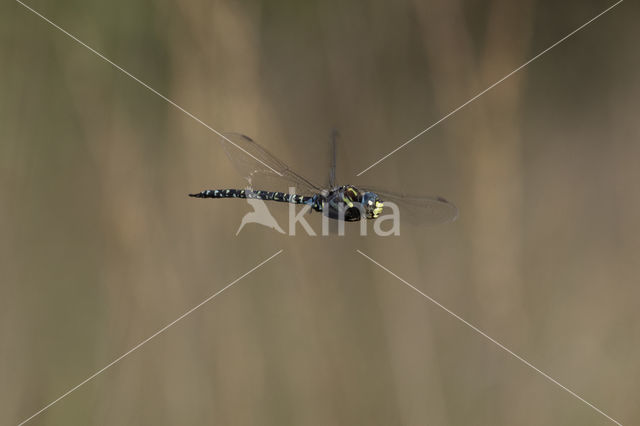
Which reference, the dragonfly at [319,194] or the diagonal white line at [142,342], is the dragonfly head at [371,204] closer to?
the dragonfly at [319,194]

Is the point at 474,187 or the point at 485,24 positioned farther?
the point at 485,24

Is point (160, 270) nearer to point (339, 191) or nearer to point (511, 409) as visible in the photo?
point (339, 191)

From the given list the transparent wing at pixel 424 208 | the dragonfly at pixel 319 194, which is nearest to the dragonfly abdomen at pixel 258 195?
the dragonfly at pixel 319 194

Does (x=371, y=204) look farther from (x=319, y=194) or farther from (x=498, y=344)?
(x=498, y=344)

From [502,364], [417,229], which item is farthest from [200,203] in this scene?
[502,364]

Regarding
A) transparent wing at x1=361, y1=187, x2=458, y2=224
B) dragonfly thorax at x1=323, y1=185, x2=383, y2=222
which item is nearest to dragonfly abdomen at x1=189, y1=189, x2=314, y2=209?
dragonfly thorax at x1=323, y1=185, x2=383, y2=222

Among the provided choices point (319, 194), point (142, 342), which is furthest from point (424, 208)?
point (142, 342)

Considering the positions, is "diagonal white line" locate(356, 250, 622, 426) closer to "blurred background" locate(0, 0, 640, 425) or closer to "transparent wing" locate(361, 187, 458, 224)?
"blurred background" locate(0, 0, 640, 425)
